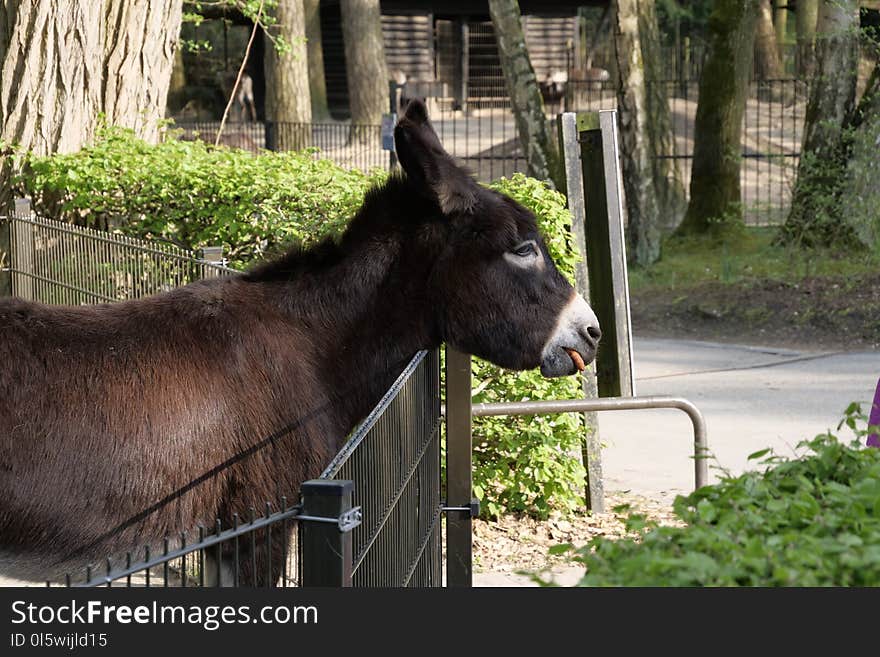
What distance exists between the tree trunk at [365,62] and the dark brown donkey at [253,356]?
27376 millimetres

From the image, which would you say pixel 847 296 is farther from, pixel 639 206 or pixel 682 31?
pixel 682 31

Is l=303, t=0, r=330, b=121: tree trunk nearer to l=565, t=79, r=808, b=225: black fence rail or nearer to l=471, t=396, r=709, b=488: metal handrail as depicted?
l=565, t=79, r=808, b=225: black fence rail

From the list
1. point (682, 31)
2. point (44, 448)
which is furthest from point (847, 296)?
point (682, 31)

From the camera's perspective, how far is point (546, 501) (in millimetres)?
7910

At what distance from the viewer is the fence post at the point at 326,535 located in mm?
2916

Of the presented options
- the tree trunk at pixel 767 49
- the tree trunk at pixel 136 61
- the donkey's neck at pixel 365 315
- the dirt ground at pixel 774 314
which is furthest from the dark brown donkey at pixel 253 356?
the tree trunk at pixel 767 49

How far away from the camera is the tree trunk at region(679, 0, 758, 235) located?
1892cm

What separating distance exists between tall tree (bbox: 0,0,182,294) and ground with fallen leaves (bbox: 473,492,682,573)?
20.5ft

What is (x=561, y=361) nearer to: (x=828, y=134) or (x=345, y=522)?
(x=345, y=522)

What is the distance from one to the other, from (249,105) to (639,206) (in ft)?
89.1

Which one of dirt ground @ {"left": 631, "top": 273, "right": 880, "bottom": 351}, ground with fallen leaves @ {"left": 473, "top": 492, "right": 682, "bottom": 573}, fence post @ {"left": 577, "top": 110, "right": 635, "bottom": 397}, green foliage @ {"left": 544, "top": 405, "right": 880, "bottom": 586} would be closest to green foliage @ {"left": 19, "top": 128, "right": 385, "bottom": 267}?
fence post @ {"left": 577, "top": 110, "right": 635, "bottom": 397}

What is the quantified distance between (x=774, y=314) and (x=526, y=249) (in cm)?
1014

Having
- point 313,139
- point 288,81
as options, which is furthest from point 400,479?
point 313,139

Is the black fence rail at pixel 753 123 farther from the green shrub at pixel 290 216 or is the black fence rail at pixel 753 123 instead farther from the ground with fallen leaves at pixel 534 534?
the ground with fallen leaves at pixel 534 534
